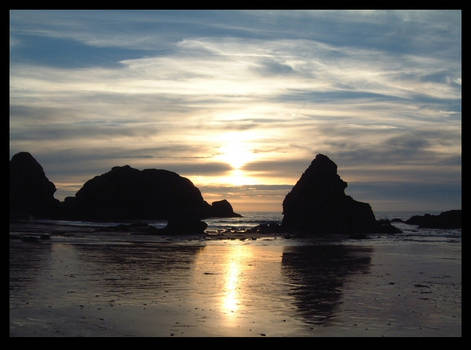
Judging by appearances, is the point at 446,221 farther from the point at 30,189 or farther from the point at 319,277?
the point at 30,189

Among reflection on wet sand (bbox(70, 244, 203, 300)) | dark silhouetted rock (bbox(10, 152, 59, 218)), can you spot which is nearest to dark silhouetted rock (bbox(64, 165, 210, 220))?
dark silhouetted rock (bbox(10, 152, 59, 218))

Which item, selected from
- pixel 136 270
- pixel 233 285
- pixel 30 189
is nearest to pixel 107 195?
pixel 30 189

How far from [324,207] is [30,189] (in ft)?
281

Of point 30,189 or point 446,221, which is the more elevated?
point 30,189

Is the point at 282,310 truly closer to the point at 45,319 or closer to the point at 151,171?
the point at 45,319

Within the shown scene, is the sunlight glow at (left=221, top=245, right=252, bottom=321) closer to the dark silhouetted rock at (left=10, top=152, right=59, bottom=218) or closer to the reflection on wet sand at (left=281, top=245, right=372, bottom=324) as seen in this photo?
the reflection on wet sand at (left=281, top=245, right=372, bottom=324)

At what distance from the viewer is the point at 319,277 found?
2656cm

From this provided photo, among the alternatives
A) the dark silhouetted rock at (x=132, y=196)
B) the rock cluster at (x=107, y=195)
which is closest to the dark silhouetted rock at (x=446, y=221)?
the rock cluster at (x=107, y=195)

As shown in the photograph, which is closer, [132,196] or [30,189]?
[30,189]

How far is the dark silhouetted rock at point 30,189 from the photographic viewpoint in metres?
133

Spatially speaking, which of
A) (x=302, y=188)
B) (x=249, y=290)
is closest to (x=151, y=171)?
(x=302, y=188)

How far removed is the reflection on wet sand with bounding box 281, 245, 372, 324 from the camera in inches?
702

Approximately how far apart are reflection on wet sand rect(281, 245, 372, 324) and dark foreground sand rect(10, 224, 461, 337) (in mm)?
48

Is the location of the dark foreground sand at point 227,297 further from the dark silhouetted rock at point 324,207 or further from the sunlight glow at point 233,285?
the dark silhouetted rock at point 324,207
